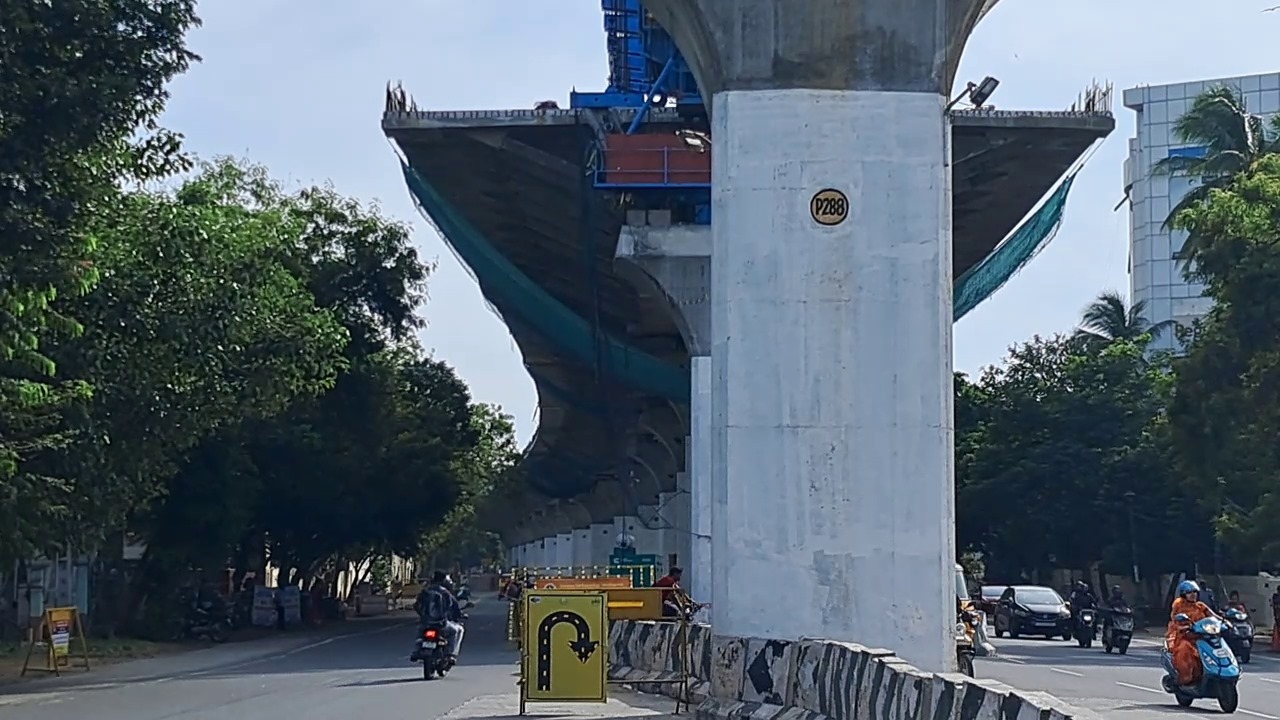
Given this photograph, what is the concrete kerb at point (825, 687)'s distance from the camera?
10.6 m

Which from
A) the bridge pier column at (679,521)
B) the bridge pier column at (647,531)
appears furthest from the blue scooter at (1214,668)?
the bridge pier column at (647,531)

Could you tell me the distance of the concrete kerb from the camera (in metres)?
10.6

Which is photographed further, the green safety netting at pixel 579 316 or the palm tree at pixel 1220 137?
the palm tree at pixel 1220 137

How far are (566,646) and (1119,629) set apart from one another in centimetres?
2170

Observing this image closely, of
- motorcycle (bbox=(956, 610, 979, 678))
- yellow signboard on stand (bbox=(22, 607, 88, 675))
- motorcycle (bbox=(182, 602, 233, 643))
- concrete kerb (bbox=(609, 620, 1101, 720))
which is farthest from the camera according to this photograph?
motorcycle (bbox=(182, 602, 233, 643))

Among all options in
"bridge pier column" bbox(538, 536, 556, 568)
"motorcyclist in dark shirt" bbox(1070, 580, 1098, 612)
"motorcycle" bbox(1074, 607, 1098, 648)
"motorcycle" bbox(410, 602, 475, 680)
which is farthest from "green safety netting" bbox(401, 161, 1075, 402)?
"bridge pier column" bbox(538, 536, 556, 568)

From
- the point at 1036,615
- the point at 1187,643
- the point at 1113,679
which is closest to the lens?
the point at 1187,643

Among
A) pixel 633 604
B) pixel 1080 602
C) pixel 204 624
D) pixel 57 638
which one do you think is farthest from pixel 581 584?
pixel 204 624

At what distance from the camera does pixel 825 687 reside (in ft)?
→ 49.0

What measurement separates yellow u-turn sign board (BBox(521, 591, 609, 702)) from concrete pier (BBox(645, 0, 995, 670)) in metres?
1.55

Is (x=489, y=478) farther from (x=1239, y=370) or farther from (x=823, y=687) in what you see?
(x=823, y=687)

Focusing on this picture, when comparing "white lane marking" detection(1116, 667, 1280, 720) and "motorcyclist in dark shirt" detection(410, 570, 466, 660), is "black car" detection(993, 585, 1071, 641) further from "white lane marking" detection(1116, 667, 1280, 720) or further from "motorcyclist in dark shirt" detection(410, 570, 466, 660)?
"motorcyclist in dark shirt" detection(410, 570, 466, 660)

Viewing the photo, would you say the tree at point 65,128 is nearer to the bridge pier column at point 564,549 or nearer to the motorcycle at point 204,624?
the motorcycle at point 204,624

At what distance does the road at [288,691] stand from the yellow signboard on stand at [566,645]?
1.61 metres
